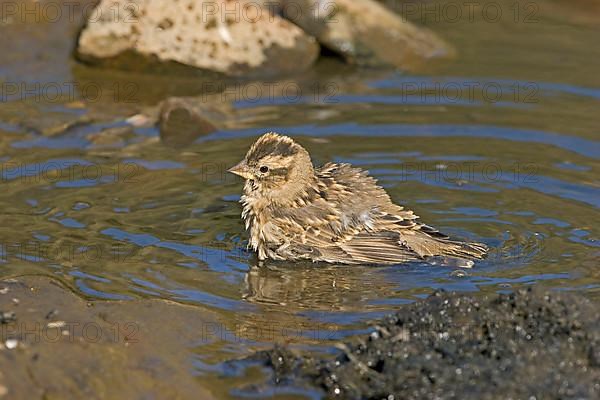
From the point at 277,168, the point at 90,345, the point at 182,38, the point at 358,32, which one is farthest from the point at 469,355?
the point at 358,32

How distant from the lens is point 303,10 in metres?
A: 13.7

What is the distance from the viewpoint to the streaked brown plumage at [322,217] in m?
8.73

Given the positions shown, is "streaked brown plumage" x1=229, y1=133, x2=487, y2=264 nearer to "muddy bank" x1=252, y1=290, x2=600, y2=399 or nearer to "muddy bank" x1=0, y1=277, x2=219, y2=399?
"muddy bank" x1=0, y1=277, x2=219, y2=399

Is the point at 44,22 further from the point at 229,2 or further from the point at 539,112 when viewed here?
the point at 539,112

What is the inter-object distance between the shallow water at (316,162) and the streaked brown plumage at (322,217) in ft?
0.50

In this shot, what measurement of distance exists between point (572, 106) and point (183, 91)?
460 centimetres

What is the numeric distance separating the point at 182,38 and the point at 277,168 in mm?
4721

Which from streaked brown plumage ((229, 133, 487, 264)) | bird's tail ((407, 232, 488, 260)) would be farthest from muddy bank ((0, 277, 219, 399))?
bird's tail ((407, 232, 488, 260))

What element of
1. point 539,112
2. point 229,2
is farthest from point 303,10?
point 539,112

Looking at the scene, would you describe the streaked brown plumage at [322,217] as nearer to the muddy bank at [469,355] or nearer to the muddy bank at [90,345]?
the muddy bank at [90,345]

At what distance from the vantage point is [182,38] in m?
13.3

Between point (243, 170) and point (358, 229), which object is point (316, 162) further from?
point (358, 229)

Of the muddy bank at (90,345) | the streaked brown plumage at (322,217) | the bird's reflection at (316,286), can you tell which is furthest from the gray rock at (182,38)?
the muddy bank at (90,345)

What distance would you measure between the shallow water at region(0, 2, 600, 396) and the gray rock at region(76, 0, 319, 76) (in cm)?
25
